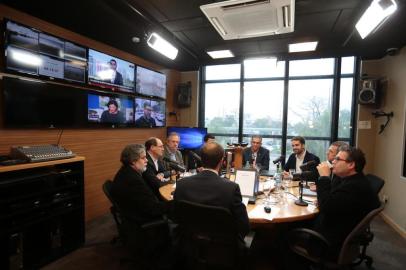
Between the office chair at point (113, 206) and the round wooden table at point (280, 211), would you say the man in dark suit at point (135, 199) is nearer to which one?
the office chair at point (113, 206)

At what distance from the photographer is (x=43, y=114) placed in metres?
2.93

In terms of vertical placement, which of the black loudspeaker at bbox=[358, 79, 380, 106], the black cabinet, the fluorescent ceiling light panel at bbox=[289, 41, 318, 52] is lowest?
the black cabinet

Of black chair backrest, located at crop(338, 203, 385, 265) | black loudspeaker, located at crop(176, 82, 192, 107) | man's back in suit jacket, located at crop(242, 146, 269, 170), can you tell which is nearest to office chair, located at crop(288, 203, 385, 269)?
black chair backrest, located at crop(338, 203, 385, 265)

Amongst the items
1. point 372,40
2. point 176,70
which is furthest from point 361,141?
point 176,70

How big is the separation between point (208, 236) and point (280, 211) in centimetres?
83

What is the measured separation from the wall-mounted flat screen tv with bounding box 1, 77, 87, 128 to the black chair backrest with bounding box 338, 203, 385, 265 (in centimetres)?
345

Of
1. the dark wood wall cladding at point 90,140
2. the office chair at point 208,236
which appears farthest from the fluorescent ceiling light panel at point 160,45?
the office chair at point 208,236

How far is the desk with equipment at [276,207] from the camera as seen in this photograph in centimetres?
185

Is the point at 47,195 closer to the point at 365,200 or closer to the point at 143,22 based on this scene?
the point at 143,22

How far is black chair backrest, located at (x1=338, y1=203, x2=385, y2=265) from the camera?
165 centimetres

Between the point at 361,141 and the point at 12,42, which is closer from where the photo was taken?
the point at 12,42

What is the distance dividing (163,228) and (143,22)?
8.06ft

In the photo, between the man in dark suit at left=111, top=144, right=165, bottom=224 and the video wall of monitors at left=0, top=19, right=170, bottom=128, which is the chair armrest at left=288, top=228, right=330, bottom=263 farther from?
the video wall of monitors at left=0, top=19, right=170, bottom=128

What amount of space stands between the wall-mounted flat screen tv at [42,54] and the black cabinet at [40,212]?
1.20 meters
